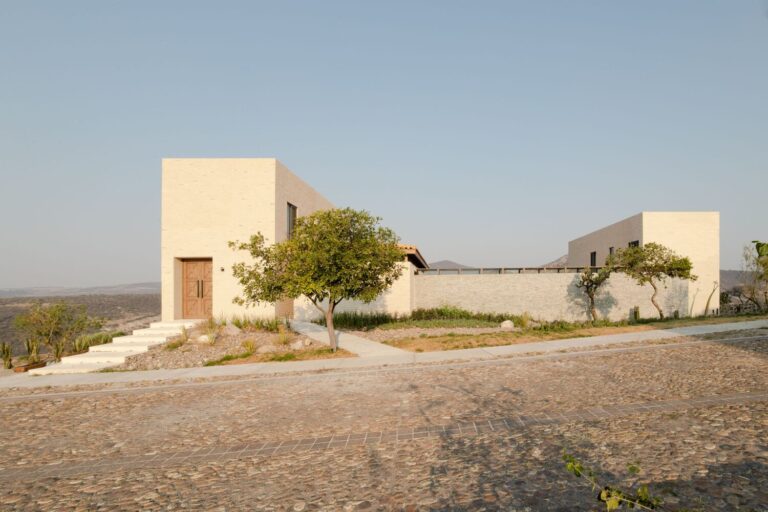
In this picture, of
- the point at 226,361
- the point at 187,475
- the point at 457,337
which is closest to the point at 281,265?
the point at 226,361

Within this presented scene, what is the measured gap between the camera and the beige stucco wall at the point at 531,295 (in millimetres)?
21438

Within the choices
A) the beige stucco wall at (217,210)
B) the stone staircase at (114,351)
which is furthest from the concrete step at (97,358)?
the beige stucco wall at (217,210)

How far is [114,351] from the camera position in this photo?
42.4 feet

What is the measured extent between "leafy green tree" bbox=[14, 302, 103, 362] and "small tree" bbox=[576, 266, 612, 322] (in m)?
21.3

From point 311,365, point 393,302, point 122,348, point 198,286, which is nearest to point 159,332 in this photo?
point 122,348

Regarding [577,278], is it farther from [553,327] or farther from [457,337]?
[457,337]

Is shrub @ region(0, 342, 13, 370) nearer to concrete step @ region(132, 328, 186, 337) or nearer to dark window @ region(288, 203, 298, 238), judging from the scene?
concrete step @ region(132, 328, 186, 337)

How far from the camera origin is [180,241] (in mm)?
16844

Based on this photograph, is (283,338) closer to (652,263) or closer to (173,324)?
(173,324)

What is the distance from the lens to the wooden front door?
56.1 feet

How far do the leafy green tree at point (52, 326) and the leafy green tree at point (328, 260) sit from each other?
6094mm

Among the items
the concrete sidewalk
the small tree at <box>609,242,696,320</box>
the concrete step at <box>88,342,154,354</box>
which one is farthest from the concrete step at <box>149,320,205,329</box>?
the small tree at <box>609,242,696,320</box>

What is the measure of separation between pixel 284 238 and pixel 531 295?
12923 millimetres

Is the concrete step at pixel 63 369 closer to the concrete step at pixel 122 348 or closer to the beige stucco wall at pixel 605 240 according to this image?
the concrete step at pixel 122 348
